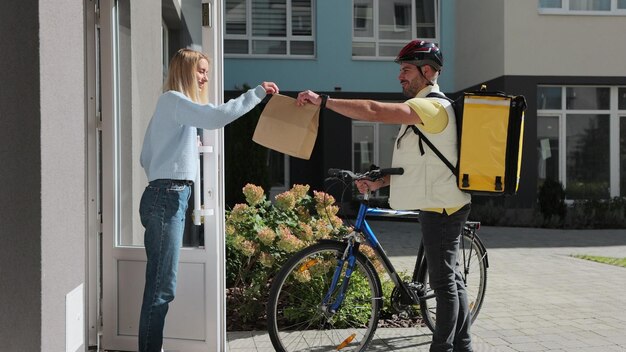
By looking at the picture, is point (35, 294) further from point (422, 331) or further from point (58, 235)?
point (422, 331)

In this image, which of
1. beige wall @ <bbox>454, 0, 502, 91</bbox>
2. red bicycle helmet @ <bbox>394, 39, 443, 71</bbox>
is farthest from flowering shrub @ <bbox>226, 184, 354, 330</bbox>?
beige wall @ <bbox>454, 0, 502, 91</bbox>

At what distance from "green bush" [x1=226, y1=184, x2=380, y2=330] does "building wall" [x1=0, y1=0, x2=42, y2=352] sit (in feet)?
9.17

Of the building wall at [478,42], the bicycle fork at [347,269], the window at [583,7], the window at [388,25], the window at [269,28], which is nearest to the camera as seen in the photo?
the bicycle fork at [347,269]

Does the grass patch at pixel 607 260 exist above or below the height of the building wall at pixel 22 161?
below

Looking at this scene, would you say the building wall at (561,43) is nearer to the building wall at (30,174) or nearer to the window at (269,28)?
the window at (269,28)

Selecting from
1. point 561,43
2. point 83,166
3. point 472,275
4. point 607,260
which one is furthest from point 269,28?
point 83,166

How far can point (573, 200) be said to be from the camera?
15766mm

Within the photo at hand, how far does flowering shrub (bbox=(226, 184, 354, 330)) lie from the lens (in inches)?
192

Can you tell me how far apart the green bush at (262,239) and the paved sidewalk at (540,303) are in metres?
0.29

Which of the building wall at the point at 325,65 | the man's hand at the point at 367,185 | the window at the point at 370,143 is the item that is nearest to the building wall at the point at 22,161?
the man's hand at the point at 367,185

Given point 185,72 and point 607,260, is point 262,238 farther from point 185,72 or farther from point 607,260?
point 607,260

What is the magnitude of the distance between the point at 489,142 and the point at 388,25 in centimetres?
1556

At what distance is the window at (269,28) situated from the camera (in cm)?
1788

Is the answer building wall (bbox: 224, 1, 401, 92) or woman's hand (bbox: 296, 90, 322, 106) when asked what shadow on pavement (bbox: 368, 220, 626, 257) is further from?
woman's hand (bbox: 296, 90, 322, 106)
